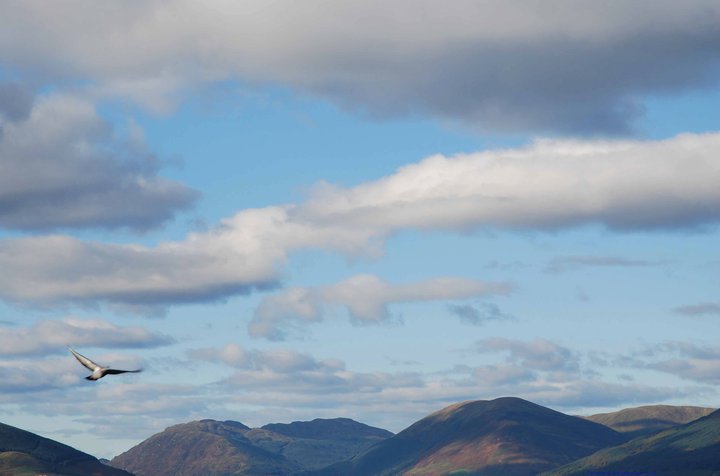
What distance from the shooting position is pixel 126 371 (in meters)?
68.1

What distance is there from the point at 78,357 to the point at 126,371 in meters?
9.39

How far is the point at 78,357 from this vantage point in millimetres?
75750

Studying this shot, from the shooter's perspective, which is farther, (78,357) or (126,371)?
(78,357)
